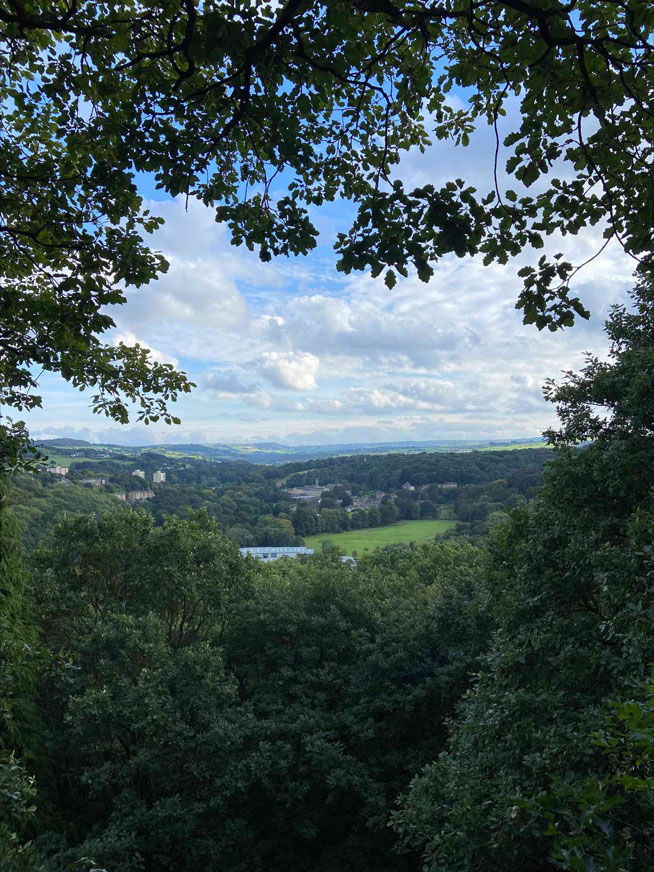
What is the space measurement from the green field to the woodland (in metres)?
25.9

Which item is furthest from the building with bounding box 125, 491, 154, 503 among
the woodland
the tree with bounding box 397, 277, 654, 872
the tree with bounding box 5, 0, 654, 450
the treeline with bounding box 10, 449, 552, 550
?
the tree with bounding box 5, 0, 654, 450

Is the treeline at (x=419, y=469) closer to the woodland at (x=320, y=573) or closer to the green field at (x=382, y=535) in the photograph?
the green field at (x=382, y=535)

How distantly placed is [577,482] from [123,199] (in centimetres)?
694

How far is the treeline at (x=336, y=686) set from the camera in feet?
18.4

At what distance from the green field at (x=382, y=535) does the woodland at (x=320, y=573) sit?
85.0 feet

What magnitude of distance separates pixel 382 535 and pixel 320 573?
32.4 metres

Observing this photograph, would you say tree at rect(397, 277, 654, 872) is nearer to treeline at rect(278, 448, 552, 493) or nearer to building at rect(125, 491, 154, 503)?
treeline at rect(278, 448, 552, 493)

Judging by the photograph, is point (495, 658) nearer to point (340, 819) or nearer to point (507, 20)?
point (340, 819)

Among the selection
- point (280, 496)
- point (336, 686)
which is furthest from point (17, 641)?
point (280, 496)

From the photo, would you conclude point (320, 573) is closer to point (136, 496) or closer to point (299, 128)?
point (299, 128)

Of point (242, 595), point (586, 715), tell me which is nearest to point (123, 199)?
point (586, 715)

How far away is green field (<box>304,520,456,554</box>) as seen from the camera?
4169 centimetres

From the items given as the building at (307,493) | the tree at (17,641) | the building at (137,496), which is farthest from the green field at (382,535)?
the tree at (17,641)

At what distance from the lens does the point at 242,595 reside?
44.4ft
